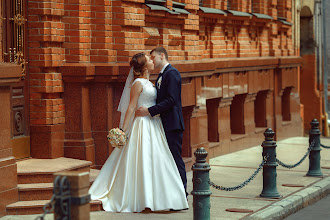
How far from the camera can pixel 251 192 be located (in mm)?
12281

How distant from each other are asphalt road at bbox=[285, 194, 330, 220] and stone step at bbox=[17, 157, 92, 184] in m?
2.63

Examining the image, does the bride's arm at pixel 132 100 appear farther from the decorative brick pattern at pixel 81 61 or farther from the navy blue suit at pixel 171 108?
the decorative brick pattern at pixel 81 61

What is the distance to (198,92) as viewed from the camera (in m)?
15.0

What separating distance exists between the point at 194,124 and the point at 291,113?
7.58m

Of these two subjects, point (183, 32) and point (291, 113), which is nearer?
point (183, 32)

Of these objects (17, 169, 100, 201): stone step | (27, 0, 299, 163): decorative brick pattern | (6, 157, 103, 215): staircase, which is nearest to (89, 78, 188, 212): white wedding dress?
(6, 157, 103, 215): staircase

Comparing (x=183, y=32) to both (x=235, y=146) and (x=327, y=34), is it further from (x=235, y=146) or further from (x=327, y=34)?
(x=327, y=34)

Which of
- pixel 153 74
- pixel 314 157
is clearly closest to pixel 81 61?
pixel 153 74

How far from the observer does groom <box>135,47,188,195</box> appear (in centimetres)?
1045

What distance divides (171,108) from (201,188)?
1433 mm

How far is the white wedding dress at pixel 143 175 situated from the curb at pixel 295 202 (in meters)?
0.92

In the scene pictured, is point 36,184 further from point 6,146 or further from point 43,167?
point 6,146

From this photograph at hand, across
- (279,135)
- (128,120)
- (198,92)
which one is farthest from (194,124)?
(279,135)

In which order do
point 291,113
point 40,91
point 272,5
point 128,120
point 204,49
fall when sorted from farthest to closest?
point 291,113
point 272,5
point 204,49
point 40,91
point 128,120
